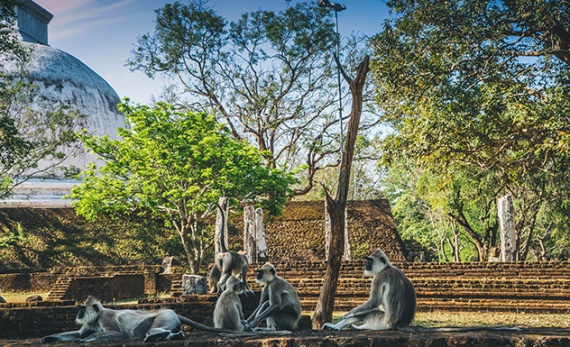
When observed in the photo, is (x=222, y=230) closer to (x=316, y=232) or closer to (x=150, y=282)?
(x=150, y=282)

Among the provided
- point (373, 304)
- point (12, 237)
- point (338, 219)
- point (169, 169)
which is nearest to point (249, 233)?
point (169, 169)

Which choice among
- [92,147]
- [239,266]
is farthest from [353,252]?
[239,266]

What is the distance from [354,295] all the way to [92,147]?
9.22 meters

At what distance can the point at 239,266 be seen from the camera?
29.7 feet

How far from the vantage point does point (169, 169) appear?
59.6 ft

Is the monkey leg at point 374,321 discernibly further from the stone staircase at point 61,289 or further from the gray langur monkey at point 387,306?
the stone staircase at point 61,289

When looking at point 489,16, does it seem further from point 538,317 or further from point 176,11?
point 176,11

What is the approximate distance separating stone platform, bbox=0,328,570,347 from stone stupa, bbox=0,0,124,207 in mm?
20067

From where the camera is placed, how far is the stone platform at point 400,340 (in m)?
3.99

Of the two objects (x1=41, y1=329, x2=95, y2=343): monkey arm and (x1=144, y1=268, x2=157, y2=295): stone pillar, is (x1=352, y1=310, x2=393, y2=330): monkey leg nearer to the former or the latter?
(x1=41, y1=329, x2=95, y2=343): monkey arm

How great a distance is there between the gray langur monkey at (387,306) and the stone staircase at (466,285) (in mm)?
6360

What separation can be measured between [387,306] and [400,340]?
3.79ft

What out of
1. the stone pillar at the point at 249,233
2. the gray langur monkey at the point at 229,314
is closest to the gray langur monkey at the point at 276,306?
the gray langur monkey at the point at 229,314

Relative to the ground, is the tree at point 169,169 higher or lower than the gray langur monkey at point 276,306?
higher
